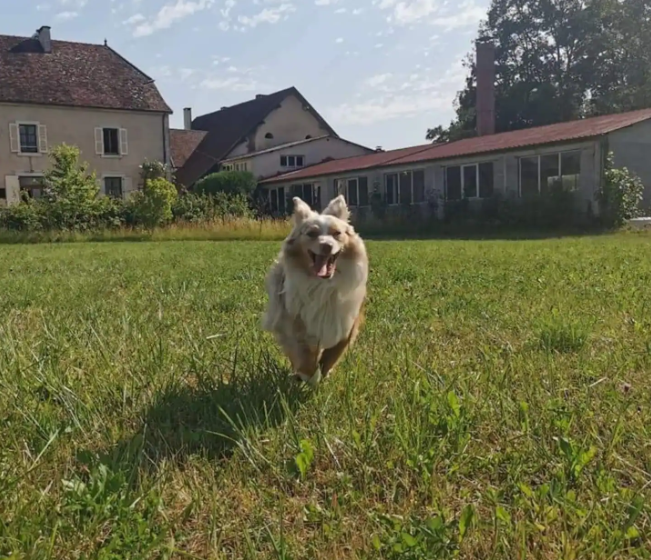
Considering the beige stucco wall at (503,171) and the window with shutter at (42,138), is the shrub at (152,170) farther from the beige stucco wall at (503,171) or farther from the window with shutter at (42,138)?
the beige stucco wall at (503,171)

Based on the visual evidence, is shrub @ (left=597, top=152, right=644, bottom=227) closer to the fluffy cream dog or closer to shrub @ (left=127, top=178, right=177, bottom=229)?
shrub @ (left=127, top=178, right=177, bottom=229)

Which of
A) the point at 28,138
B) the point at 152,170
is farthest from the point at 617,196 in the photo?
the point at 28,138

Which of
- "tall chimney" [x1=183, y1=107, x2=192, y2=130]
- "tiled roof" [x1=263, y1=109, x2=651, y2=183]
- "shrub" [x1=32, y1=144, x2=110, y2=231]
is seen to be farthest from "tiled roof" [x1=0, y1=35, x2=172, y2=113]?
"tall chimney" [x1=183, y1=107, x2=192, y2=130]

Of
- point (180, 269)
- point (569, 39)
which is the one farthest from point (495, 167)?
point (569, 39)

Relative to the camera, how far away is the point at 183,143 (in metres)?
45.3

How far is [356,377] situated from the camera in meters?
3.27

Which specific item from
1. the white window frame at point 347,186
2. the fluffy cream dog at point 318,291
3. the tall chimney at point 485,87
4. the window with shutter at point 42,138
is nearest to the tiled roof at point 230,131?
the window with shutter at point 42,138

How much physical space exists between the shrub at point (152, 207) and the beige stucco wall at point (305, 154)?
1299 centimetres

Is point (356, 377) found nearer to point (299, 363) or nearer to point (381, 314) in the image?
point (299, 363)

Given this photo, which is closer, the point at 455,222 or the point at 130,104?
Answer: the point at 455,222

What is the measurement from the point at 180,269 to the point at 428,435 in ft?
25.2

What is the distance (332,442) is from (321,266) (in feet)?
2.99

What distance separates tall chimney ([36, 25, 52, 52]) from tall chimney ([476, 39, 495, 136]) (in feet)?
81.5

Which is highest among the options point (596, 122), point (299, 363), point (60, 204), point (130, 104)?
point (130, 104)
